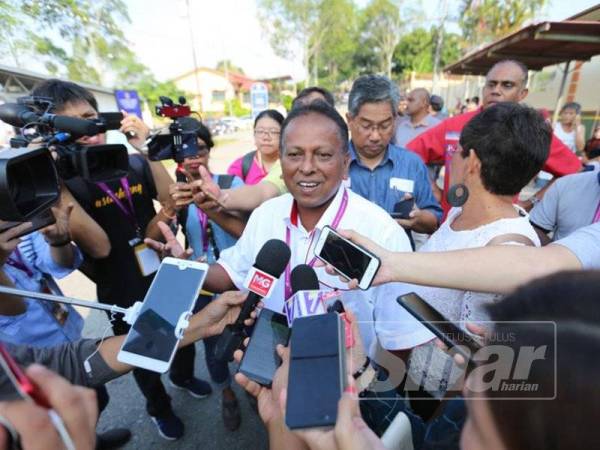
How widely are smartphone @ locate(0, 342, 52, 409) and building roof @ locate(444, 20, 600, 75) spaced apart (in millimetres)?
5746

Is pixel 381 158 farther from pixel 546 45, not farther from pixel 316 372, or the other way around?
pixel 546 45

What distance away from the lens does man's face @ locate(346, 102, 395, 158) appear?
2242 mm

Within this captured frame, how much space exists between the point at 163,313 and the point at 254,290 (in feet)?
1.04

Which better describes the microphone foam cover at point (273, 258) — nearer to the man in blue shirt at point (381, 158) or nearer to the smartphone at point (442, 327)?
the smartphone at point (442, 327)

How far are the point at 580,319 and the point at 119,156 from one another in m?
1.83

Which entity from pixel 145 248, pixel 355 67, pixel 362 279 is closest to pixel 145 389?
pixel 145 248

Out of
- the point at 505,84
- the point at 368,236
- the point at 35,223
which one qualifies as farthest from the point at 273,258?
the point at 505,84

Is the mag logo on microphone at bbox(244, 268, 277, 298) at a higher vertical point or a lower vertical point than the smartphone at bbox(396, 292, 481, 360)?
higher

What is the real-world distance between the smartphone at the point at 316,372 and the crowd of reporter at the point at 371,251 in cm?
4

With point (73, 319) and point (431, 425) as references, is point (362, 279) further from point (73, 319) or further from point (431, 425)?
point (73, 319)

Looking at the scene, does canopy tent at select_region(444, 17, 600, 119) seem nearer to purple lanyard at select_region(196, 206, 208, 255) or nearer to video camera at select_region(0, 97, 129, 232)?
purple lanyard at select_region(196, 206, 208, 255)

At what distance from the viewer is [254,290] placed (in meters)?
1.19

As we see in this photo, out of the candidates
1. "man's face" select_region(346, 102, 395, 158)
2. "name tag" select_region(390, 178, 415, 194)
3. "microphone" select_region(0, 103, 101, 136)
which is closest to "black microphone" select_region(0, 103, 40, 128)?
"microphone" select_region(0, 103, 101, 136)

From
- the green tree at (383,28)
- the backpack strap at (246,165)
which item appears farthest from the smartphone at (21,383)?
the green tree at (383,28)
